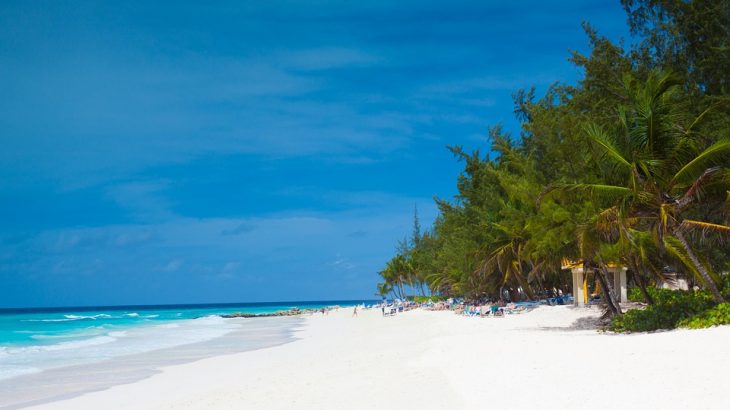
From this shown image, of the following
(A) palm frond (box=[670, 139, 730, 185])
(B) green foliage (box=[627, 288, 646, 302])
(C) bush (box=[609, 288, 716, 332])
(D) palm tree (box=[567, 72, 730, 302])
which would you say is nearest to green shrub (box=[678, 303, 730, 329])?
(C) bush (box=[609, 288, 716, 332])

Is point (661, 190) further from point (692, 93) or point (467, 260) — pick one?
point (467, 260)

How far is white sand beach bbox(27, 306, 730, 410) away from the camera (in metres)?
8.30

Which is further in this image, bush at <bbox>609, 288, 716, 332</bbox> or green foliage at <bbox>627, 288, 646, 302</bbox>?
green foliage at <bbox>627, 288, 646, 302</bbox>

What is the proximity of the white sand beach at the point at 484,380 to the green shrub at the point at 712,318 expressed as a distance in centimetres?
51

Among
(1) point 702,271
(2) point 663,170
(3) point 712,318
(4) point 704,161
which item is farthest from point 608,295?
(4) point 704,161

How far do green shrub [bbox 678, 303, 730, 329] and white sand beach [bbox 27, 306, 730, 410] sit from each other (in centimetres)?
51

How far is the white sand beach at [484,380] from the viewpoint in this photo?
8.30m

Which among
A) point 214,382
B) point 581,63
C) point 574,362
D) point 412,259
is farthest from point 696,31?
point 412,259

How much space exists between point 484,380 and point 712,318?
5992 millimetres

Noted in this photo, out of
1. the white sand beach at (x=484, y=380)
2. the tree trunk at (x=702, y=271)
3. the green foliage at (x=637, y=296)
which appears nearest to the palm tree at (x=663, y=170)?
the tree trunk at (x=702, y=271)

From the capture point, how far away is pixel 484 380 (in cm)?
1021

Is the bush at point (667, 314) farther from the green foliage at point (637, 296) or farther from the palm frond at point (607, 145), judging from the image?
the green foliage at point (637, 296)

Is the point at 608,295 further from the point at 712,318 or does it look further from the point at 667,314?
the point at 712,318

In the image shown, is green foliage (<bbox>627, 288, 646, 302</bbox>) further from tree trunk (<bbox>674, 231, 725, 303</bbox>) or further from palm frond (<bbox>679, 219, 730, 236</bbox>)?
palm frond (<bbox>679, 219, 730, 236</bbox>)
